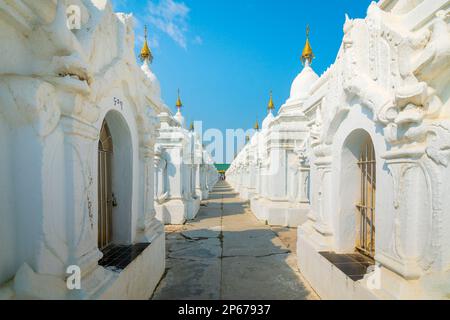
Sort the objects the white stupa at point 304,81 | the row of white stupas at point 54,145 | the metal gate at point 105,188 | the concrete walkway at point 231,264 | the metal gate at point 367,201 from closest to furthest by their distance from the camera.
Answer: the row of white stupas at point 54,145
the metal gate at point 105,188
the metal gate at point 367,201
the concrete walkway at point 231,264
the white stupa at point 304,81

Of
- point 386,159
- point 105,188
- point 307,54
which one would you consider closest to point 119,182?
point 105,188

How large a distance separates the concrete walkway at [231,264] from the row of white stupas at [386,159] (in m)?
0.58

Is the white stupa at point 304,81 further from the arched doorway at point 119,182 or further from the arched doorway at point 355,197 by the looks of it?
the arched doorway at point 119,182

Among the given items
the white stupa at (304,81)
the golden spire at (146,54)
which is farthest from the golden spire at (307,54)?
the golden spire at (146,54)

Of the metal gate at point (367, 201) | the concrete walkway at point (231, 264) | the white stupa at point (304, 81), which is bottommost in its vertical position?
the concrete walkway at point (231, 264)

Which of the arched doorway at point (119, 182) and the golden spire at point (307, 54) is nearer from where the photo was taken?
the arched doorway at point (119, 182)

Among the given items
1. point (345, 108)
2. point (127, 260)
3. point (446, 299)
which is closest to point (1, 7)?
point (127, 260)

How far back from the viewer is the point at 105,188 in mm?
4043

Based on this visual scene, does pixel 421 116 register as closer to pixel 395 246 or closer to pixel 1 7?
pixel 395 246

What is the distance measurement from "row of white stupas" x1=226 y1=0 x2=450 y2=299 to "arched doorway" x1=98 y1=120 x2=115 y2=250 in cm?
333

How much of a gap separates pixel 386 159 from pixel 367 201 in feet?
4.56

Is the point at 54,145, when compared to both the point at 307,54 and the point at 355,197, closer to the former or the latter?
the point at 355,197

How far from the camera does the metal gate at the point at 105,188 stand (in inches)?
154

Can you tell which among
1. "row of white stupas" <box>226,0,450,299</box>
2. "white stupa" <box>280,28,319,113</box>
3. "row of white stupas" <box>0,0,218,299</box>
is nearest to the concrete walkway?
"row of white stupas" <box>226,0,450,299</box>
